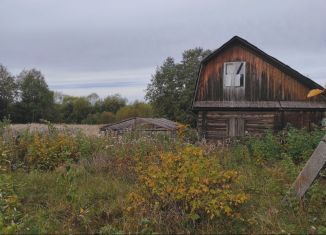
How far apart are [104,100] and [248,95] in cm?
6084

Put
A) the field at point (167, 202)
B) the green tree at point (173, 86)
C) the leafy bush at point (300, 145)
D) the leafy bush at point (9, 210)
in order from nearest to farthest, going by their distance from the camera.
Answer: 1. the leafy bush at point (9, 210)
2. the field at point (167, 202)
3. the leafy bush at point (300, 145)
4. the green tree at point (173, 86)

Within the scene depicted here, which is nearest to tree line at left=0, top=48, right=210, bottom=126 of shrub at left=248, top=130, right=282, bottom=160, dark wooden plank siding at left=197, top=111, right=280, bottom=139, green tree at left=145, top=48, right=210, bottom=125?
green tree at left=145, top=48, right=210, bottom=125

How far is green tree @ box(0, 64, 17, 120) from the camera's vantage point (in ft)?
189

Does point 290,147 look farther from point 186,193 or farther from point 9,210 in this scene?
point 9,210

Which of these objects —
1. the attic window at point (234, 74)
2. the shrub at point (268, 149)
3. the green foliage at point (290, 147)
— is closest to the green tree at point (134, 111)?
the attic window at point (234, 74)

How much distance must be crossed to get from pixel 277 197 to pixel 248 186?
77cm

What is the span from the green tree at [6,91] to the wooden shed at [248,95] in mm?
42779

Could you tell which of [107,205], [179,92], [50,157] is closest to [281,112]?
[50,157]

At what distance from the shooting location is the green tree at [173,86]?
50966 mm

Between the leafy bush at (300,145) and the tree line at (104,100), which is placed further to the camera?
the tree line at (104,100)

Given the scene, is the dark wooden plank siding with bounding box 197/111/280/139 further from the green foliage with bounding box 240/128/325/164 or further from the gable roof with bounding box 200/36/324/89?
the green foliage with bounding box 240/128/325/164

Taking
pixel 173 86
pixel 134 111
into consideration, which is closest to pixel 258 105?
pixel 173 86

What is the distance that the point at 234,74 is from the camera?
2112cm

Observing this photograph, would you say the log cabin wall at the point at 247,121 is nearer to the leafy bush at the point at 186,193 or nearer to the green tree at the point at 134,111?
the leafy bush at the point at 186,193
